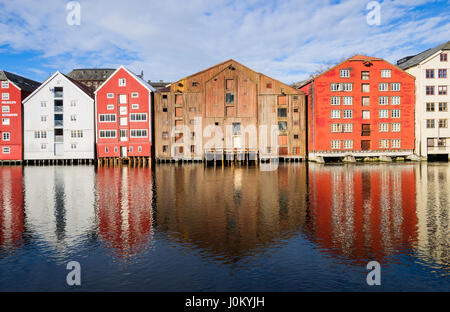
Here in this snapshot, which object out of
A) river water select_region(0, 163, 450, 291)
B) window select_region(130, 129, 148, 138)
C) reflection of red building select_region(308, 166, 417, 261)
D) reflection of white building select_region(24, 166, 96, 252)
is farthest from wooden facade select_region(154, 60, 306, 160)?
river water select_region(0, 163, 450, 291)

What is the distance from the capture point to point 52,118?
67.3 metres

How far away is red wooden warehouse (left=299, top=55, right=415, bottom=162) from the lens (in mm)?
63625

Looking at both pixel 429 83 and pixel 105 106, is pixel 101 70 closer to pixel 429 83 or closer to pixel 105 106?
pixel 105 106

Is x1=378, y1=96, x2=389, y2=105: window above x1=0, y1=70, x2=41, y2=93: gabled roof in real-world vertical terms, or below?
below

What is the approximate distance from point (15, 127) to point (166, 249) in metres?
67.3

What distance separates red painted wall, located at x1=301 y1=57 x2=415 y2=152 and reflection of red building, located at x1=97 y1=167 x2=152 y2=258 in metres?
42.4

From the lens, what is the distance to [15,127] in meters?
67.2

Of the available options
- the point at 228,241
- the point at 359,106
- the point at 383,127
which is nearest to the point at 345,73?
the point at 359,106

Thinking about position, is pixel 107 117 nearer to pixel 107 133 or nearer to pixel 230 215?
pixel 107 133

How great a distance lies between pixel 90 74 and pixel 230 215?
9383 cm

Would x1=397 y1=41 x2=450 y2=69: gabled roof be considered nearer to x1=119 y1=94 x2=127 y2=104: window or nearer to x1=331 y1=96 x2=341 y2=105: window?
x1=331 y1=96 x2=341 y2=105: window

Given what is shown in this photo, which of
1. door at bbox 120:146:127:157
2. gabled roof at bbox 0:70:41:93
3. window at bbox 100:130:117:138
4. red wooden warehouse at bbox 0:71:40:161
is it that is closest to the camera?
door at bbox 120:146:127:157

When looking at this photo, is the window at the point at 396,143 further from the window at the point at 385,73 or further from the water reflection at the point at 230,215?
the water reflection at the point at 230,215
